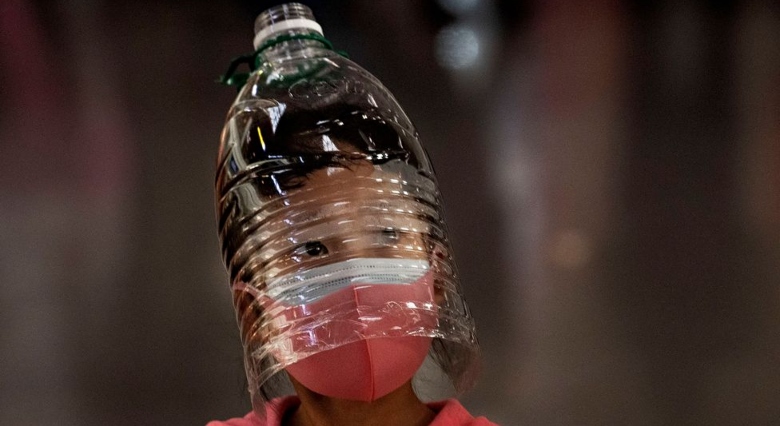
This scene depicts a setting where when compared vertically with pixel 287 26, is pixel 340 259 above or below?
below

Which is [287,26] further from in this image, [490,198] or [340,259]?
[490,198]

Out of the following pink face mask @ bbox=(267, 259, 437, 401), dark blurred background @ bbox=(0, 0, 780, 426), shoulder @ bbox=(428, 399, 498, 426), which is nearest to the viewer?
pink face mask @ bbox=(267, 259, 437, 401)

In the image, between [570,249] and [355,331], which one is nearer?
[355,331]

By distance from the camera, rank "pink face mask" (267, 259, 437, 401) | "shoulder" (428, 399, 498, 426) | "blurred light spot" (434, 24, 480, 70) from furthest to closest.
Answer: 1. "blurred light spot" (434, 24, 480, 70)
2. "shoulder" (428, 399, 498, 426)
3. "pink face mask" (267, 259, 437, 401)

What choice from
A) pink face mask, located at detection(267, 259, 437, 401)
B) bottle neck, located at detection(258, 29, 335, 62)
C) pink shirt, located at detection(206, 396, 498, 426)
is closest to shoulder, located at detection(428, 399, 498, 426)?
pink shirt, located at detection(206, 396, 498, 426)

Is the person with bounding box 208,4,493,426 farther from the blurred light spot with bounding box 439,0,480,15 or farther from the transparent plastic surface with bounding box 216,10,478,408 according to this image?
the blurred light spot with bounding box 439,0,480,15

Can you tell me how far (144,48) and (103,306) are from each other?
1.02 ft

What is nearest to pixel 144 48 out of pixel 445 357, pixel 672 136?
pixel 445 357

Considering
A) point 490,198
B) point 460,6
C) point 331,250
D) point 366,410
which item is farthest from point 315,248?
point 460,6

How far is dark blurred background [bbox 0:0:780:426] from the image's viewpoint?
0.79m

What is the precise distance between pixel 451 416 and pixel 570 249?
1.18ft

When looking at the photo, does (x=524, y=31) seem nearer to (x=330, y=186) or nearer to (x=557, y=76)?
(x=557, y=76)

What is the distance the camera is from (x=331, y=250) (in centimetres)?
48

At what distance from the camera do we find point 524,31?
97 cm
